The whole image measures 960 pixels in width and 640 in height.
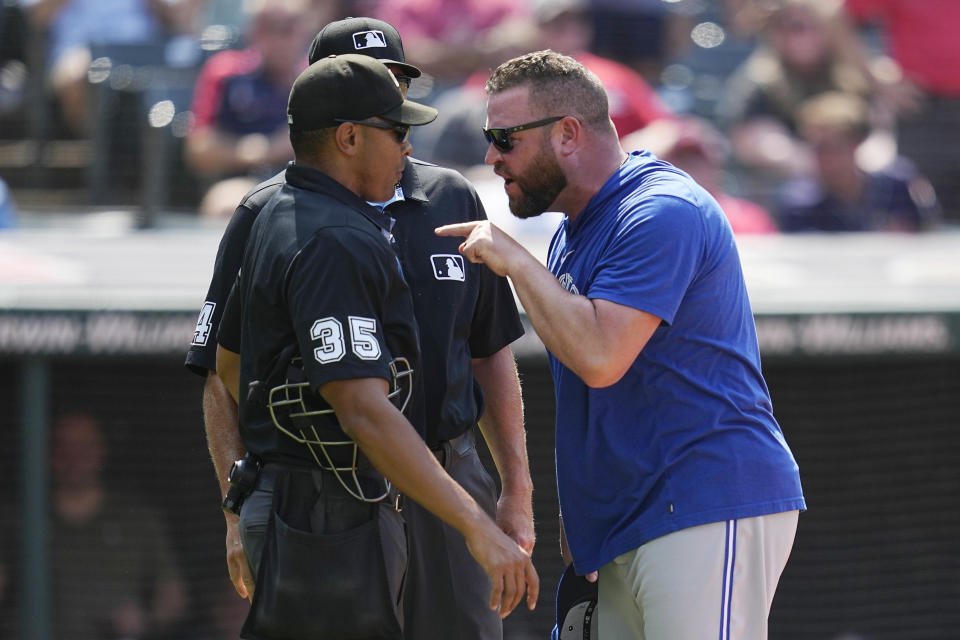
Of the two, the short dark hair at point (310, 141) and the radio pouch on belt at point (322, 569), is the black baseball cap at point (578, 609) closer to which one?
the radio pouch on belt at point (322, 569)

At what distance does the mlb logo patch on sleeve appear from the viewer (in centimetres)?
279

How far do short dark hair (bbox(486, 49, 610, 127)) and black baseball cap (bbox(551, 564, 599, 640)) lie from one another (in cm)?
109

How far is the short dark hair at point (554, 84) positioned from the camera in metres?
2.73

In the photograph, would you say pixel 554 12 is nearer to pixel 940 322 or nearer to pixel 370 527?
pixel 940 322

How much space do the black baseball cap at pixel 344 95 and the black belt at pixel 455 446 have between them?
0.77 m

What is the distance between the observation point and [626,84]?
614cm

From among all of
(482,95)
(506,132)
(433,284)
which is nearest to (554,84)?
(506,132)

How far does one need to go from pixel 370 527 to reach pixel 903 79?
5403 mm

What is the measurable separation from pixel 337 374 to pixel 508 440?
78cm

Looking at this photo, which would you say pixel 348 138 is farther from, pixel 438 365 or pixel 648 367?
pixel 648 367

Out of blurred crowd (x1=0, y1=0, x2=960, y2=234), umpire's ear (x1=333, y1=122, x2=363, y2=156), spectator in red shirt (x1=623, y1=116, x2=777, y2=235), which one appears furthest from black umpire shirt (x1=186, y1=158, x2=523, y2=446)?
blurred crowd (x1=0, y1=0, x2=960, y2=234)

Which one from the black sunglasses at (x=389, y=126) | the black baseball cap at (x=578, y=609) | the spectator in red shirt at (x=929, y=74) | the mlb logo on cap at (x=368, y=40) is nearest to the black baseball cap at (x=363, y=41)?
the mlb logo on cap at (x=368, y=40)

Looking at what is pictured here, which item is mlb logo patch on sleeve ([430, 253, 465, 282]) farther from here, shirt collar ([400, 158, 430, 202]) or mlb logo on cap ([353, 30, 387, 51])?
mlb logo on cap ([353, 30, 387, 51])

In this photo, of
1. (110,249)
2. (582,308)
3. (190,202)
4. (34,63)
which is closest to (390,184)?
(582,308)
